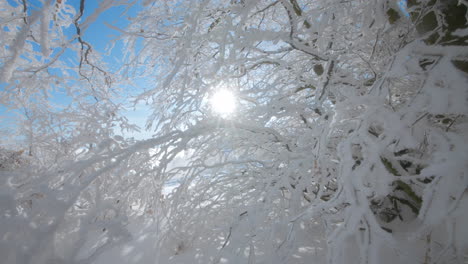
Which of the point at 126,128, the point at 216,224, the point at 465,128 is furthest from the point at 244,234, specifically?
the point at 126,128

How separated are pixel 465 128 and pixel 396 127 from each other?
1.52ft

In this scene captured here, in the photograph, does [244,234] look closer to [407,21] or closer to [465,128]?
[465,128]

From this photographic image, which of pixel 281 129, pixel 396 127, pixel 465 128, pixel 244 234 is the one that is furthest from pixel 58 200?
pixel 281 129

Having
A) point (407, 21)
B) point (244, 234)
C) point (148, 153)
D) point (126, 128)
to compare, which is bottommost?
point (244, 234)

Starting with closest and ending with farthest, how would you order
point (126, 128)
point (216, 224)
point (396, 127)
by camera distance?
point (396, 127)
point (216, 224)
point (126, 128)

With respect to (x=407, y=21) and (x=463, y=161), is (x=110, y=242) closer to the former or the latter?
(x=463, y=161)

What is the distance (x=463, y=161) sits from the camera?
0.79m

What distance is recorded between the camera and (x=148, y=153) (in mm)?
2098

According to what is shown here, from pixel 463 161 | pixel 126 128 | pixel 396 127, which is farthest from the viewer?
pixel 126 128

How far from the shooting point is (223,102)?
266cm

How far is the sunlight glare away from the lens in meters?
2.48

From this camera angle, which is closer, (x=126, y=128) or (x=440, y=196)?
(x=440, y=196)

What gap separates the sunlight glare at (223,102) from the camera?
8.14ft

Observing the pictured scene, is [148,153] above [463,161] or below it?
above
